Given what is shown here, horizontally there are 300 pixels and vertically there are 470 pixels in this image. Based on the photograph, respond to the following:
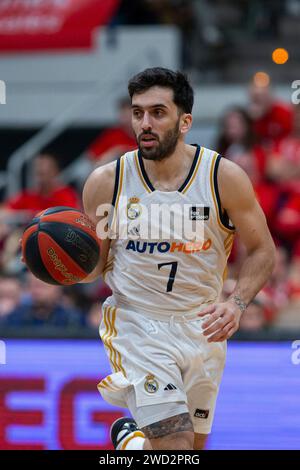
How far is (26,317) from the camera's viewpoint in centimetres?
880

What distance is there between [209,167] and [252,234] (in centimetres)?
45

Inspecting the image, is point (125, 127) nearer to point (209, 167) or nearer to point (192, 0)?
point (192, 0)

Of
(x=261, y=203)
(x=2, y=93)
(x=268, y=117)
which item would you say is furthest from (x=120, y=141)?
(x=2, y=93)

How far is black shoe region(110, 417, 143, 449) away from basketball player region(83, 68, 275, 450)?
0.09 meters

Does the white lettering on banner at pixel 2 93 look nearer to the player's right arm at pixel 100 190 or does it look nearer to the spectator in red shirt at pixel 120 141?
the spectator in red shirt at pixel 120 141

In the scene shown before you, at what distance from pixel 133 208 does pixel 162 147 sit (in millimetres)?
383

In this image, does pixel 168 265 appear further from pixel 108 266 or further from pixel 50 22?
pixel 50 22

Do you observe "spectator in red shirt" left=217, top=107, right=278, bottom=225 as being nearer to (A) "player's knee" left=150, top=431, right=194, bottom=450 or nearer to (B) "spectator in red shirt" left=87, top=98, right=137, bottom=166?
(B) "spectator in red shirt" left=87, top=98, right=137, bottom=166

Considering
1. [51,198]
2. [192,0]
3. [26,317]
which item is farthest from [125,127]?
[192,0]

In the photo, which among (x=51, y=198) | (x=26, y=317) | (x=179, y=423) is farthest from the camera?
(x=51, y=198)

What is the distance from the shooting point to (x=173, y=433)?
5438 mm

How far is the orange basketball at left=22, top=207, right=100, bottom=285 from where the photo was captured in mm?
5621
